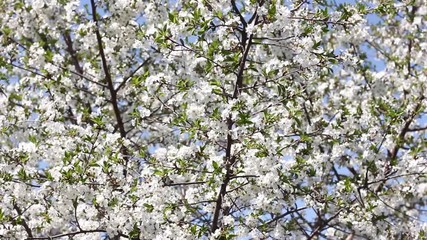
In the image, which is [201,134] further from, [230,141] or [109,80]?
[109,80]

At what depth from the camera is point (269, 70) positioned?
6.56 metres

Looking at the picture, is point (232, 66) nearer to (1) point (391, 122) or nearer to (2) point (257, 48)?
(2) point (257, 48)

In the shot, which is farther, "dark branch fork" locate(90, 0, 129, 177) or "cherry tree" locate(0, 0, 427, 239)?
"dark branch fork" locate(90, 0, 129, 177)

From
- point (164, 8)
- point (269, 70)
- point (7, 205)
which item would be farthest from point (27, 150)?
point (269, 70)

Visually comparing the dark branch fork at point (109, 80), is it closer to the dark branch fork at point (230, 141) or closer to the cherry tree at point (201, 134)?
the cherry tree at point (201, 134)

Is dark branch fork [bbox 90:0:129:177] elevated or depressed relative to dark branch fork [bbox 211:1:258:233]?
elevated

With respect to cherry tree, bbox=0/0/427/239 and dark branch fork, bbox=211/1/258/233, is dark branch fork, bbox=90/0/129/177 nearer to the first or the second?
cherry tree, bbox=0/0/427/239

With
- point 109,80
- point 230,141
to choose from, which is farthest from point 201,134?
point 109,80

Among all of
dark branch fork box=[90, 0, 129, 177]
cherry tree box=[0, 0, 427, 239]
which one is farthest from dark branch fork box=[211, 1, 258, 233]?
dark branch fork box=[90, 0, 129, 177]

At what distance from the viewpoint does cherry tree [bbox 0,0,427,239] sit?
21.3 feet

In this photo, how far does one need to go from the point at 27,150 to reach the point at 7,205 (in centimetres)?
71

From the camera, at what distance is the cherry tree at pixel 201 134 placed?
6480mm

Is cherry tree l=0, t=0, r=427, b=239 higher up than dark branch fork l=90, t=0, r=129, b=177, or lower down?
lower down

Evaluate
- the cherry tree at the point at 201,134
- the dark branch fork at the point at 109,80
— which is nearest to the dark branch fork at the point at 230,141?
the cherry tree at the point at 201,134
